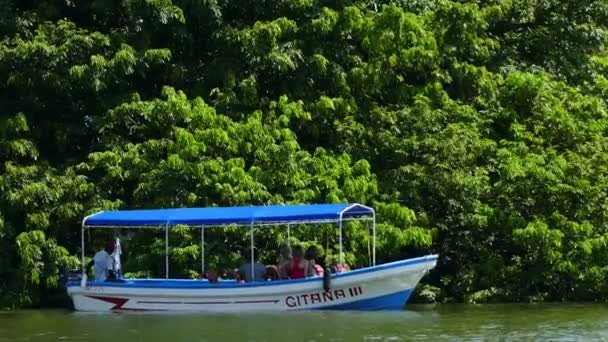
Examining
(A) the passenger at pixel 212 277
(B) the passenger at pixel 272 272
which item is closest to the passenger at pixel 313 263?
(B) the passenger at pixel 272 272

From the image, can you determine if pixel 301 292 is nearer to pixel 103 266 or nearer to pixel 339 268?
pixel 339 268

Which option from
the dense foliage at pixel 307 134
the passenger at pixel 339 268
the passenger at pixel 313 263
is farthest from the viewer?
the dense foliage at pixel 307 134

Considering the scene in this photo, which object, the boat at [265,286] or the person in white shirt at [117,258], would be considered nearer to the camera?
the boat at [265,286]

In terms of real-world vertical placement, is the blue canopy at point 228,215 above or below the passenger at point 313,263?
above

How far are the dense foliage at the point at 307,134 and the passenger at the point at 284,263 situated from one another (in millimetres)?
1834

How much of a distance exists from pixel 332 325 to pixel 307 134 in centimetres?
855

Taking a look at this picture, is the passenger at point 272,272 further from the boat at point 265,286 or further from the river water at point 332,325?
the river water at point 332,325

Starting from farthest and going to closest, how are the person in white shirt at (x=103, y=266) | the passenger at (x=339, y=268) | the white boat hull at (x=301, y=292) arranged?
1. the person in white shirt at (x=103, y=266)
2. the passenger at (x=339, y=268)
3. the white boat hull at (x=301, y=292)

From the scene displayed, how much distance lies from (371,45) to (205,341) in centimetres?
1147

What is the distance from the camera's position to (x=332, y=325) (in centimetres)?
1906

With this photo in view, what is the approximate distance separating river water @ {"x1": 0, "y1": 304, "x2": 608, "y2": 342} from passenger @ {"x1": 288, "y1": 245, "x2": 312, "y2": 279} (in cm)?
124

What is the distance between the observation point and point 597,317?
20.5 meters

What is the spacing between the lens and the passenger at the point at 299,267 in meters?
22.1

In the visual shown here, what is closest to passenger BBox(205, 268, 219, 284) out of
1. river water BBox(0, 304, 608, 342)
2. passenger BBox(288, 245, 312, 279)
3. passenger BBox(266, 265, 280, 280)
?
river water BBox(0, 304, 608, 342)
